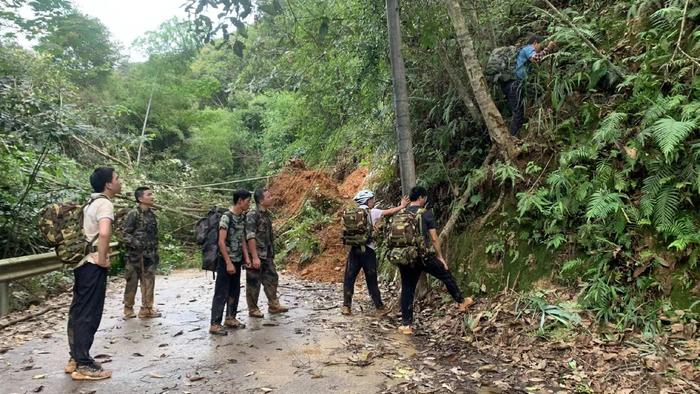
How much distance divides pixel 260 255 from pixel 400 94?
127 inches

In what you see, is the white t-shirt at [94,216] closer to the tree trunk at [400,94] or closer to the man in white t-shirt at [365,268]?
the man in white t-shirt at [365,268]

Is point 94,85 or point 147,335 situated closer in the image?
point 147,335

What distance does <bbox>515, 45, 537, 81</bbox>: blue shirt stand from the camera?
7570 mm

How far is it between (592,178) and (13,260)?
836cm

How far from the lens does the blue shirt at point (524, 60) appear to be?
757 centimetres

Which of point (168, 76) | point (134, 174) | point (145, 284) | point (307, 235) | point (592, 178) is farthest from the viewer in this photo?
point (168, 76)

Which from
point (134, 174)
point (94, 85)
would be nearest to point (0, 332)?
point (134, 174)

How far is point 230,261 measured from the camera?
272 inches

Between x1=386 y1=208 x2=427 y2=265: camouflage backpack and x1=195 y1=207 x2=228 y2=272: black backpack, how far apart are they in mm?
2396

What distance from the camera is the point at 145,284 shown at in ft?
26.2

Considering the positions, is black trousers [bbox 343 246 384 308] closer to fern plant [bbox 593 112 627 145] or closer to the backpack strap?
fern plant [bbox 593 112 627 145]

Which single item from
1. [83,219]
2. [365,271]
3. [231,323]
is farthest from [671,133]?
[83,219]

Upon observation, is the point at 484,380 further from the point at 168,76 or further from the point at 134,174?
the point at 168,76

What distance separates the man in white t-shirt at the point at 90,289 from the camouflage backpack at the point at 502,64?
584 centimetres
